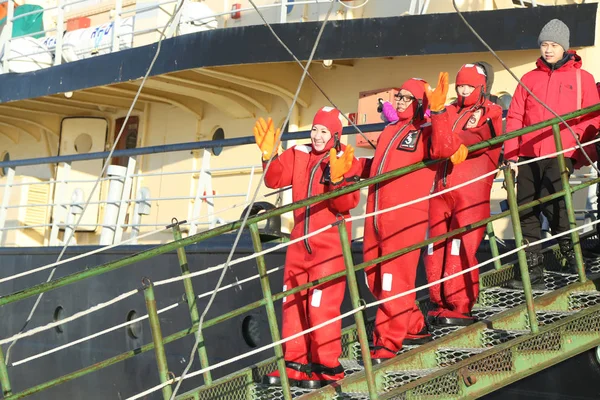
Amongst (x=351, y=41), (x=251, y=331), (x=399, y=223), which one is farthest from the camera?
(x=351, y=41)

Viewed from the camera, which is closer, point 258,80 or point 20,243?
point 258,80

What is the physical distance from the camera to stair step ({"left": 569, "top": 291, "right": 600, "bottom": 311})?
4.80 metres

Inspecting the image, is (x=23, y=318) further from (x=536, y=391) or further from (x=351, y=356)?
(x=536, y=391)

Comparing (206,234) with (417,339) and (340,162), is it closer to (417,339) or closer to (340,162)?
(340,162)

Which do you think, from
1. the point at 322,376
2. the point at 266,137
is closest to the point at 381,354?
the point at 322,376

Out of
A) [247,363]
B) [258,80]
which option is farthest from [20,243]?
[247,363]

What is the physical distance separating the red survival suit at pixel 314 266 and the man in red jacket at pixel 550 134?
112 cm

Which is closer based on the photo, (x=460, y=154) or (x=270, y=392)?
(x=460, y=154)

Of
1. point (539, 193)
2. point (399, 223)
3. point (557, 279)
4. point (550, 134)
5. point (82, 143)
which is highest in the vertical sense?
point (82, 143)

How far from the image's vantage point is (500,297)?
5.41m

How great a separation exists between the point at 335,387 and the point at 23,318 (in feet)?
17.5

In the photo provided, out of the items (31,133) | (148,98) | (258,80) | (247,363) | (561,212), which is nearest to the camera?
(561,212)

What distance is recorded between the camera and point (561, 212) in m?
5.29

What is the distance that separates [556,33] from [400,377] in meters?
2.16
